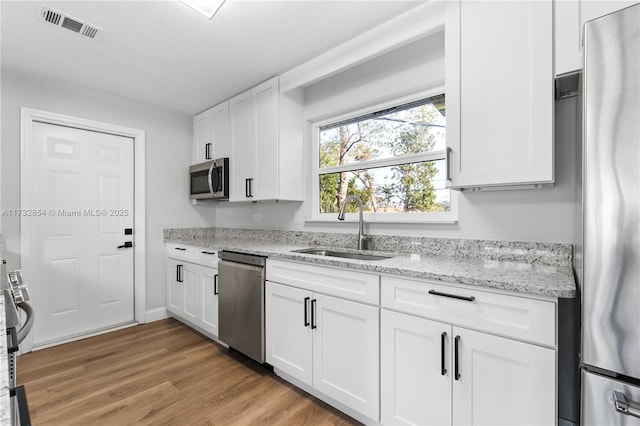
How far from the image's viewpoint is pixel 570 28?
1.28 m

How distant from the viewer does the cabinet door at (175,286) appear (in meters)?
3.15

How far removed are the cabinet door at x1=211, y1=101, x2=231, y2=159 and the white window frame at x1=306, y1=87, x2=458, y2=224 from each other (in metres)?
0.99

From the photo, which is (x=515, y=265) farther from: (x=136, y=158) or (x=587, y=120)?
(x=136, y=158)

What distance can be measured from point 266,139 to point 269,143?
6 cm

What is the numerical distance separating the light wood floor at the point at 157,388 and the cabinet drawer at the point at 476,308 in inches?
33.2

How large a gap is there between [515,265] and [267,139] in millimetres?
2089

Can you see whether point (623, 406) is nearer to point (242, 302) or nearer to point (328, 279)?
point (328, 279)

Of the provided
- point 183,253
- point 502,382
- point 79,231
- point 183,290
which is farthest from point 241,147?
point 502,382

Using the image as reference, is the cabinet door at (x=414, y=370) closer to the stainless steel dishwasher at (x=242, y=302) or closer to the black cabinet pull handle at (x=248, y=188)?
the stainless steel dishwasher at (x=242, y=302)

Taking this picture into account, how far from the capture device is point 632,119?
0.88 m

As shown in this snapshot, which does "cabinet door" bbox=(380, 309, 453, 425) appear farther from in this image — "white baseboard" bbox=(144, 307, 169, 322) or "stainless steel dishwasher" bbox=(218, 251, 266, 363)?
"white baseboard" bbox=(144, 307, 169, 322)

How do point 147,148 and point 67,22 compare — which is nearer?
point 67,22

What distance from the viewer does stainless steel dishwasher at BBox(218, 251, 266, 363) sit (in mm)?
2217

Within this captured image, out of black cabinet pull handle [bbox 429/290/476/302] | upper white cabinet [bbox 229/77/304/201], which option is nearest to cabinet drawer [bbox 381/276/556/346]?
black cabinet pull handle [bbox 429/290/476/302]
